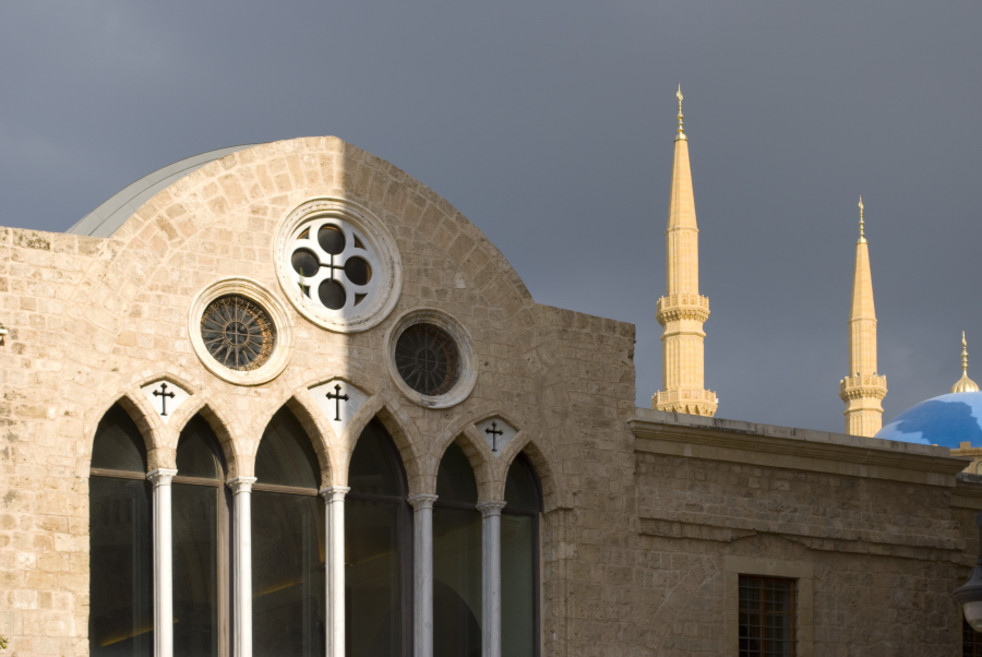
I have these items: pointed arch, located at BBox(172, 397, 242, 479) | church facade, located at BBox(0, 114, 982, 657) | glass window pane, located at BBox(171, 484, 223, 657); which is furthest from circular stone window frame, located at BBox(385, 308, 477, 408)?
glass window pane, located at BBox(171, 484, 223, 657)

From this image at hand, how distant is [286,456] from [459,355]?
231 centimetres

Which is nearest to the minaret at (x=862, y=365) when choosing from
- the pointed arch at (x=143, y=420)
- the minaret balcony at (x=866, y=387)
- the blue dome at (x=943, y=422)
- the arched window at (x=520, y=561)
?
the minaret balcony at (x=866, y=387)

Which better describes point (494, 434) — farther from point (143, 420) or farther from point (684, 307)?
point (684, 307)

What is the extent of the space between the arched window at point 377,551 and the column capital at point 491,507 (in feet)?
2.91

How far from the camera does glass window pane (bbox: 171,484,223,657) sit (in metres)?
17.9

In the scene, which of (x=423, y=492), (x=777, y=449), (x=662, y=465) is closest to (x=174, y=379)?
(x=423, y=492)

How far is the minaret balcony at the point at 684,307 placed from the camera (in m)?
55.2

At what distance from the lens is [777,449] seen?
864 inches

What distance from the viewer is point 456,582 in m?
19.9

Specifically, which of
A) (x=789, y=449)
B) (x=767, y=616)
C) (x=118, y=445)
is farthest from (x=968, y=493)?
(x=118, y=445)

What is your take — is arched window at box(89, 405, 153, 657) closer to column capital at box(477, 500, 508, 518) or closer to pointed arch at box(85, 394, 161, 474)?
pointed arch at box(85, 394, 161, 474)

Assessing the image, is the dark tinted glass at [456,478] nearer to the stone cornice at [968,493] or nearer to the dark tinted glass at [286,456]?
the dark tinted glass at [286,456]

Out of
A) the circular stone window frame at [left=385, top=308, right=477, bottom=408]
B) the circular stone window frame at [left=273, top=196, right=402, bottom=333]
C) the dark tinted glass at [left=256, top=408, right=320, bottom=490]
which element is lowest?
the dark tinted glass at [left=256, top=408, right=320, bottom=490]

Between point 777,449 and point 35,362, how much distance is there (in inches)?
358
